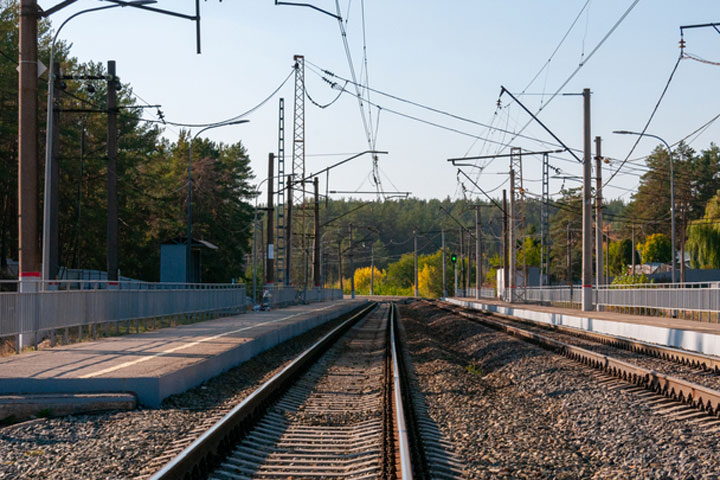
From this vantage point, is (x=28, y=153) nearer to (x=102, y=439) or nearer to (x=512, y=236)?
(x=102, y=439)

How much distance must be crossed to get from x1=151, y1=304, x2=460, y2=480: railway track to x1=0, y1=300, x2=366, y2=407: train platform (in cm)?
131

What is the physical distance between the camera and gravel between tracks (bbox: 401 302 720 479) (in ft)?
27.5

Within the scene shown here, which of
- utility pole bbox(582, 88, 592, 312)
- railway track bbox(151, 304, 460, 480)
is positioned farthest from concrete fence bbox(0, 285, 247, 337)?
utility pole bbox(582, 88, 592, 312)

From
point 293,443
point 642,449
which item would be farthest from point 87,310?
point 642,449

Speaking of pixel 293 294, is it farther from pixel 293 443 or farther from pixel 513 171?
pixel 293 443

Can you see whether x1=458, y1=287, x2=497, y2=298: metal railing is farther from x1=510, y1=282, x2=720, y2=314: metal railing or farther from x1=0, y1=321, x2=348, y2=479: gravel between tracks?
x1=0, y1=321, x2=348, y2=479: gravel between tracks

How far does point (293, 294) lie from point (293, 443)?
5131 cm

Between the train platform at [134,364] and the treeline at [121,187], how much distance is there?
21.0 metres

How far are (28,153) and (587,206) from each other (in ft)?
82.7

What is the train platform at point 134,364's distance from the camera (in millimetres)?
11664

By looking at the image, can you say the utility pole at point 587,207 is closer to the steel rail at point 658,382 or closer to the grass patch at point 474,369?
the steel rail at point 658,382

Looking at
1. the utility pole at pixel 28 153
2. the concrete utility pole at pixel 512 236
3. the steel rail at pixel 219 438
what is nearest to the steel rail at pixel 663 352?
the steel rail at pixel 219 438

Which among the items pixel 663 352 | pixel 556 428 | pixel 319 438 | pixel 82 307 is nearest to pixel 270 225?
pixel 82 307

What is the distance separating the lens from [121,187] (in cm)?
6475
